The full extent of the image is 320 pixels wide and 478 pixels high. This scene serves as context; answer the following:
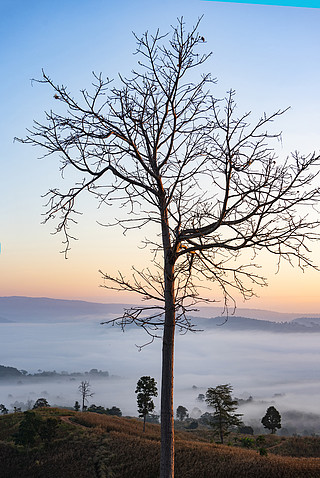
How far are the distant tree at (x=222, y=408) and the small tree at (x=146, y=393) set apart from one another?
6.34 meters

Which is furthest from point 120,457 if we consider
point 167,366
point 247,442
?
point 247,442

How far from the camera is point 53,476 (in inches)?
634

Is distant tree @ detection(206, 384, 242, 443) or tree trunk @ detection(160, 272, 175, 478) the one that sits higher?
tree trunk @ detection(160, 272, 175, 478)

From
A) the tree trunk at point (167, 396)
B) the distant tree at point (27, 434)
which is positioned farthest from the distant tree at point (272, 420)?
the tree trunk at point (167, 396)

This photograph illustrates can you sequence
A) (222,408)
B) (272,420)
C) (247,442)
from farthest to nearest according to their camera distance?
(272,420) → (222,408) → (247,442)

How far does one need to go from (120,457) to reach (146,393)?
53.4ft

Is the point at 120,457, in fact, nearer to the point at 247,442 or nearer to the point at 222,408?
the point at 247,442

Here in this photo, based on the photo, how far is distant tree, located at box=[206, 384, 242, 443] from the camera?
35.8 m

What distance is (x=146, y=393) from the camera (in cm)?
3234

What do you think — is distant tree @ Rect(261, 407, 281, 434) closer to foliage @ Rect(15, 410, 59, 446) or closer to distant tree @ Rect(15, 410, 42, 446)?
foliage @ Rect(15, 410, 59, 446)

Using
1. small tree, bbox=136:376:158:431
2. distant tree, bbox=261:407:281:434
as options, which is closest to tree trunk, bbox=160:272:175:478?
small tree, bbox=136:376:158:431

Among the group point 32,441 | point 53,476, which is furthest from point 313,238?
point 32,441

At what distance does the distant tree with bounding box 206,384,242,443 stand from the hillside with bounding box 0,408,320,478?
1021cm

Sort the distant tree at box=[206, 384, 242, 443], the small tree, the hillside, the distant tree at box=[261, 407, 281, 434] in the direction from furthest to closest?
the distant tree at box=[261, 407, 281, 434] < the distant tree at box=[206, 384, 242, 443] < the small tree < the hillside
